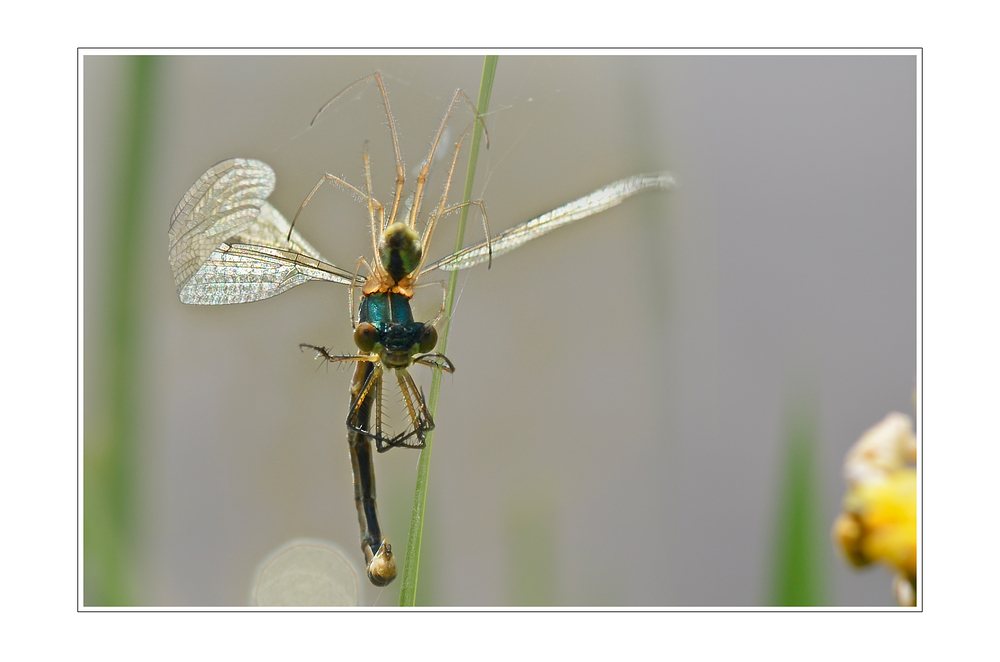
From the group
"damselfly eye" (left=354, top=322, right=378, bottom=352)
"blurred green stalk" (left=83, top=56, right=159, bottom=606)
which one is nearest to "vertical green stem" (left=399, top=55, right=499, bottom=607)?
"damselfly eye" (left=354, top=322, right=378, bottom=352)

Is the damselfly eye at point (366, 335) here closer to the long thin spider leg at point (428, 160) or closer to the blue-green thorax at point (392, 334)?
the blue-green thorax at point (392, 334)

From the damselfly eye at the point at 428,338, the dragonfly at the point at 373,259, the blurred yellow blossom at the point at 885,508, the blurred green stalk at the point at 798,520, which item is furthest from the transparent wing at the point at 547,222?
the blurred yellow blossom at the point at 885,508

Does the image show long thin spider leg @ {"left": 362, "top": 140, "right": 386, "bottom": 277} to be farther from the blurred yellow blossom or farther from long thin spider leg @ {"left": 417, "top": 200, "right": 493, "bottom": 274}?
the blurred yellow blossom

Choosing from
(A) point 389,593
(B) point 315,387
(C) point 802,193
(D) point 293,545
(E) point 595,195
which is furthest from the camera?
(D) point 293,545

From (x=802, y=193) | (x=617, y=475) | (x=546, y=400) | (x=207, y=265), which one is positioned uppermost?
(x=802, y=193)

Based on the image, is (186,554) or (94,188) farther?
(186,554)

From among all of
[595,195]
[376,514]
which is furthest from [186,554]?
[595,195]
